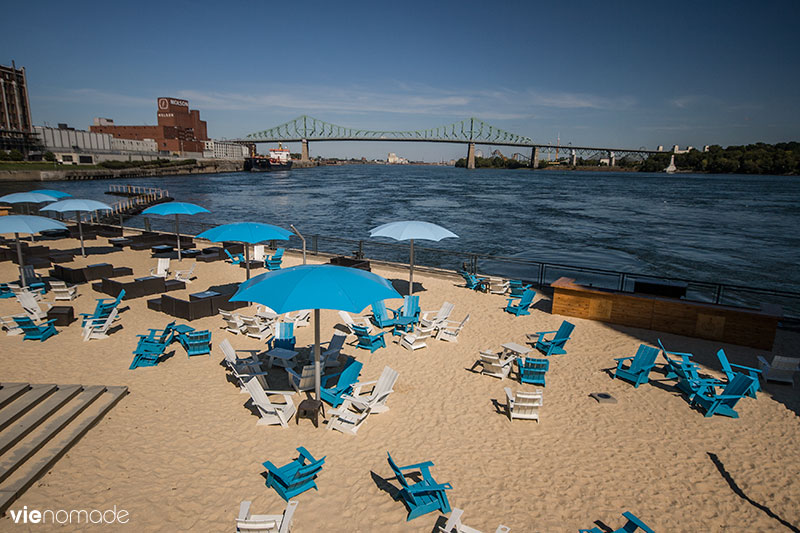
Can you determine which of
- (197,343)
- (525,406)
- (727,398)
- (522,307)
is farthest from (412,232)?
(727,398)

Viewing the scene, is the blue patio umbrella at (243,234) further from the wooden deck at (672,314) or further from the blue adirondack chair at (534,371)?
the wooden deck at (672,314)

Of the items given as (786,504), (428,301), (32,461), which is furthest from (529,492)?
(428,301)

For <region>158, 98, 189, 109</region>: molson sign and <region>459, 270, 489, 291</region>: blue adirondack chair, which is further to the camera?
<region>158, 98, 189, 109</region>: molson sign

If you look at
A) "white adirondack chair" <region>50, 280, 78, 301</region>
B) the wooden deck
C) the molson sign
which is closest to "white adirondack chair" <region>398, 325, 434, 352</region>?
the wooden deck

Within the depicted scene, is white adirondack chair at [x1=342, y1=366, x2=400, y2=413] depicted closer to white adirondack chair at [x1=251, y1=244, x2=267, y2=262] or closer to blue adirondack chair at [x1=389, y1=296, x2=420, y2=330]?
blue adirondack chair at [x1=389, y1=296, x2=420, y2=330]

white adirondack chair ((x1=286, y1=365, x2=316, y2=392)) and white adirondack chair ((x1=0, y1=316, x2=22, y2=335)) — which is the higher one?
white adirondack chair ((x1=286, y1=365, x2=316, y2=392))

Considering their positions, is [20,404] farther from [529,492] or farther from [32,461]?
[529,492]

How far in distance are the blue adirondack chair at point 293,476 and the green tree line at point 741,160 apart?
20145cm

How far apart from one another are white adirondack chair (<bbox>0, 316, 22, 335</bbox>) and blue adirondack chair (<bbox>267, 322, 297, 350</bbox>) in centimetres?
556

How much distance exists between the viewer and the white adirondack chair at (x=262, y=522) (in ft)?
15.1

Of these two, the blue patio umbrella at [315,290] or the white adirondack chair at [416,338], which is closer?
the blue patio umbrella at [315,290]

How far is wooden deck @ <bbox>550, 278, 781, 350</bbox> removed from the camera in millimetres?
10508

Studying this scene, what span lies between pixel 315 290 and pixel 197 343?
14.6 ft

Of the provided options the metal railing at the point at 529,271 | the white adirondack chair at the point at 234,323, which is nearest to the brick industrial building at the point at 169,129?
the metal railing at the point at 529,271
